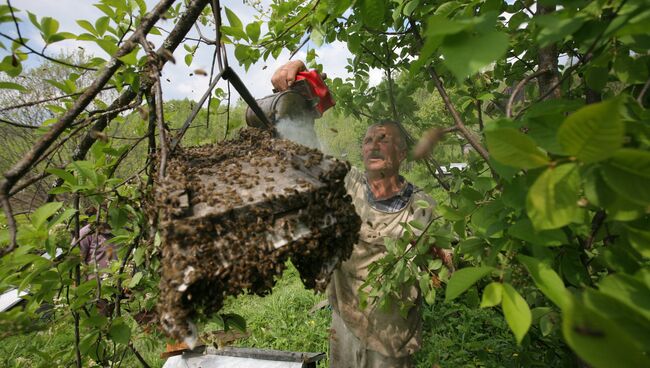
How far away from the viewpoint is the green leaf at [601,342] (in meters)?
0.47

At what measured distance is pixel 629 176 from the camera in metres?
0.57

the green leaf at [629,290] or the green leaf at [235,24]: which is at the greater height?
the green leaf at [235,24]

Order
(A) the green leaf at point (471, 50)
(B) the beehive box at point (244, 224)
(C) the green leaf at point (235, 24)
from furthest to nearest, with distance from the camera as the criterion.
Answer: (C) the green leaf at point (235, 24)
(B) the beehive box at point (244, 224)
(A) the green leaf at point (471, 50)

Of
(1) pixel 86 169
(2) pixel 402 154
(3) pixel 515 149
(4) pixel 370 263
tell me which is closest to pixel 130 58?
(1) pixel 86 169

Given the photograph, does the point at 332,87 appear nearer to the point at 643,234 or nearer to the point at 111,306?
the point at 111,306

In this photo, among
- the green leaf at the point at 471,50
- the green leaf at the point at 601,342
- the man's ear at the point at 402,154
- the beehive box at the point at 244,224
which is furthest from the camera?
the man's ear at the point at 402,154

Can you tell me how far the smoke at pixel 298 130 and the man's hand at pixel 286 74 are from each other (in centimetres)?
37

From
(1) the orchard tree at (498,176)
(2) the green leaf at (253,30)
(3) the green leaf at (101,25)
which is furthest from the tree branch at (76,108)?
(2) the green leaf at (253,30)

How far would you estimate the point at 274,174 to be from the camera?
1.35 m

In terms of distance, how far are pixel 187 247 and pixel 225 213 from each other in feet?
0.51

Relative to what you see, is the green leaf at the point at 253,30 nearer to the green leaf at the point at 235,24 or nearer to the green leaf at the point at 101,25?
the green leaf at the point at 235,24

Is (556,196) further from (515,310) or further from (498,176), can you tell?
(498,176)

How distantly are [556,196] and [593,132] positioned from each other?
147 mm

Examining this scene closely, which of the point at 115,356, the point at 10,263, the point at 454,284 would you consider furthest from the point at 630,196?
the point at 115,356
